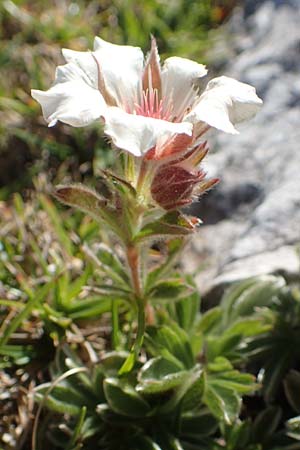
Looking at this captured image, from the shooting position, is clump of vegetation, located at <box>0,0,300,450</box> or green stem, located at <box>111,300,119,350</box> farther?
green stem, located at <box>111,300,119,350</box>

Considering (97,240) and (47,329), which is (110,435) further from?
(97,240)

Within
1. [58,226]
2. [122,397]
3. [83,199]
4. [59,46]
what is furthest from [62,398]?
[59,46]

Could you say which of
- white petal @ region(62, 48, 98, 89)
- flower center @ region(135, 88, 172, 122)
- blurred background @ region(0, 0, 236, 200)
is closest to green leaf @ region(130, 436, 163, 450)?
flower center @ region(135, 88, 172, 122)

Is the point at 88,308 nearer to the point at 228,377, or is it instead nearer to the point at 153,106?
the point at 228,377

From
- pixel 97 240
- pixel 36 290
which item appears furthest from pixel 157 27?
pixel 36 290

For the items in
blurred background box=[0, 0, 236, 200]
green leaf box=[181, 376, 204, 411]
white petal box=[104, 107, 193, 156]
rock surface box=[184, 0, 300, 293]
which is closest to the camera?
white petal box=[104, 107, 193, 156]

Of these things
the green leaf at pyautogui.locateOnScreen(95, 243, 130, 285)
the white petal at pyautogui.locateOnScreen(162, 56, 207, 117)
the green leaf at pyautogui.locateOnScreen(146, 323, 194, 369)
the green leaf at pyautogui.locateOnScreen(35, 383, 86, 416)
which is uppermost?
the white petal at pyautogui.locateOnScreen(162, 56, 207, 117)

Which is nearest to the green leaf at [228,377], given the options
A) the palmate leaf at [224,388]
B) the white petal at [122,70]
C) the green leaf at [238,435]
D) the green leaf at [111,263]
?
the palmate leaf at [224,388]

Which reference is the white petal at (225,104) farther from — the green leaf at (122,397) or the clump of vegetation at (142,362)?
the green leaf at (122,397)

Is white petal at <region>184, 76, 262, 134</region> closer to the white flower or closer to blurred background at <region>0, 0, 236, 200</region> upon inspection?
the white flower
